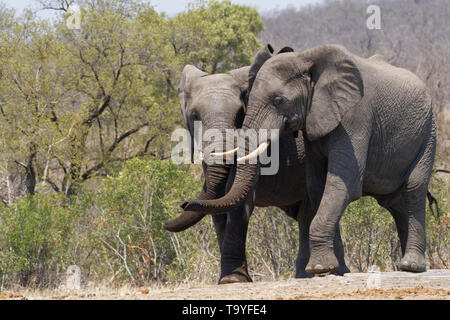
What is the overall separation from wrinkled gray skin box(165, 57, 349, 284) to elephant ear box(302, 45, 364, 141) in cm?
99

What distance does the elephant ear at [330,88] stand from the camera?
348 inches

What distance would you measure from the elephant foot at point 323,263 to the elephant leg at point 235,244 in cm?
121

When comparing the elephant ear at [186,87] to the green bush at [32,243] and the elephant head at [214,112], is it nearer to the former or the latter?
the elephant head at [214,112]

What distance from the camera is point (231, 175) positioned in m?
9.55

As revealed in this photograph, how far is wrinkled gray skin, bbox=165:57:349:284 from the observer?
930cm

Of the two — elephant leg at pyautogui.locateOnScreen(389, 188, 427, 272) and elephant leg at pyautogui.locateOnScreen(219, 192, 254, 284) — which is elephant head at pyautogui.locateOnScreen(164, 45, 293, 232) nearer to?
elephant leg at pyautogui.locateOnScreen(219, 192, 254, 284)

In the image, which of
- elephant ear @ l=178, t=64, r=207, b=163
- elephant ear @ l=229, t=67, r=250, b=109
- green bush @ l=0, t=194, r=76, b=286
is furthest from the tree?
elephant ear @ l=229, t=67, r=250, b=109

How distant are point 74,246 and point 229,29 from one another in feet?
60.4

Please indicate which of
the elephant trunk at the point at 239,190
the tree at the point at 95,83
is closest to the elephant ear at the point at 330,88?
the elephant trunk at the point at 239,190

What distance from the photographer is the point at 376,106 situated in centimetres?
929

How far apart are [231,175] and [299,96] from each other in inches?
53.2

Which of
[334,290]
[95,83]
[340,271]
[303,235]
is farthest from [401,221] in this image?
[95,83]
